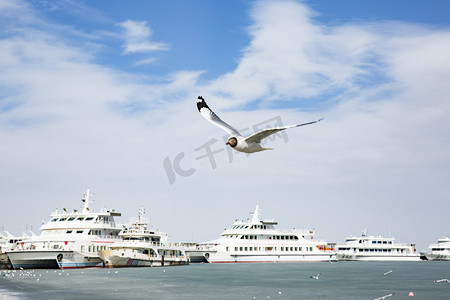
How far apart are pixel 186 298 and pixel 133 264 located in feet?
113

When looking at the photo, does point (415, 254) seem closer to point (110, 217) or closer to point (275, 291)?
point (110, 217)

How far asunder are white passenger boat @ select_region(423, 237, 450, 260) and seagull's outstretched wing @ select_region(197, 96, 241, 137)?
105 meters

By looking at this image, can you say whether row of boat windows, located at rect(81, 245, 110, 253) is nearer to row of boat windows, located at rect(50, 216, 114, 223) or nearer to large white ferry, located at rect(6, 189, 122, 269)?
large white ferry, located at rect(6, 189, 122, 269)

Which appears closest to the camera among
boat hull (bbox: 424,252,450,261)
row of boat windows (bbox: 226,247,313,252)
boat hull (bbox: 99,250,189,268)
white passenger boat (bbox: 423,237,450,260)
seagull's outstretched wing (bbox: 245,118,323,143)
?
seagull's outstretched wing (bbox: 245,118,323,143)

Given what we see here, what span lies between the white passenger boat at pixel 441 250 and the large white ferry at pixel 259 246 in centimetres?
3328

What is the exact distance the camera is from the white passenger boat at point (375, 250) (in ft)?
368

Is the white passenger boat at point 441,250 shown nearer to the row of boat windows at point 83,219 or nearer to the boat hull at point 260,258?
the boat hull at point 260,258

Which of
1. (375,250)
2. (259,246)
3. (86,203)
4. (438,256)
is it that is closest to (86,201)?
(86,203)

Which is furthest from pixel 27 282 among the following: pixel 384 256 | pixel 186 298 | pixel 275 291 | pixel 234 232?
pixel 384 256

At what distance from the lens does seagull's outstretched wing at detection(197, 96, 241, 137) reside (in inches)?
1070

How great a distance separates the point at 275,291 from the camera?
38938mm

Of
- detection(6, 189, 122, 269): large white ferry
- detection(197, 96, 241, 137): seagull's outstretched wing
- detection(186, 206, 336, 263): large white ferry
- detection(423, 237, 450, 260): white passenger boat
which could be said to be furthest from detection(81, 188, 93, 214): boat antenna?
detection(423, 237, 450, 260): white passenger boat

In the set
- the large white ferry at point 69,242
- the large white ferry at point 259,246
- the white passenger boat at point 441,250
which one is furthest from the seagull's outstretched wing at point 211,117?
the white passenger boat at point 441,250

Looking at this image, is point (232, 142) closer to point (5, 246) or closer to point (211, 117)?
point (211, 117)
